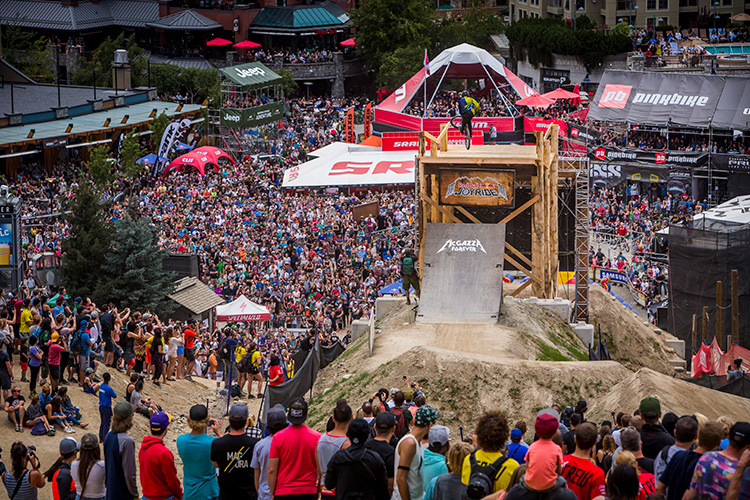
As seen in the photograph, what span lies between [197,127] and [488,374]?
45.5 m

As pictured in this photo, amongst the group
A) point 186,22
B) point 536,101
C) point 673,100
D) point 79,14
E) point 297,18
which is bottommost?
point 536,101

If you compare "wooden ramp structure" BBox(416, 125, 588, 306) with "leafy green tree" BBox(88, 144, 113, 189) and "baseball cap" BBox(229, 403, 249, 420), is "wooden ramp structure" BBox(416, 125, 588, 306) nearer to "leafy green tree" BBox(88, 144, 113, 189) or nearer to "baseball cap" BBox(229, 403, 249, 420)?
"baseball cap" BBox(229, 403, 249, 420)

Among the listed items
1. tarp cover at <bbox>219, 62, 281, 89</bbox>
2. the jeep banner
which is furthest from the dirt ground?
tarp cover at <bbox>219, 62, 281, 89</bbox>

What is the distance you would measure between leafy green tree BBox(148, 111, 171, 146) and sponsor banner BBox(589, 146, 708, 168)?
22.4 m

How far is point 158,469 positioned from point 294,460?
129cm

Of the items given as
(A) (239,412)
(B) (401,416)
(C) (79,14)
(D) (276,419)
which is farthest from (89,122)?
(A) (239,412)

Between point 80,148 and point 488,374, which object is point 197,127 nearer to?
point 80,148

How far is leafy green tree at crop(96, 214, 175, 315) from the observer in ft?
93.5

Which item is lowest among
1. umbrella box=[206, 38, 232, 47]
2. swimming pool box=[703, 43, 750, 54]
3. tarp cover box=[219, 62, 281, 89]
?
tarp cover box=[219, 62, 281, 89]

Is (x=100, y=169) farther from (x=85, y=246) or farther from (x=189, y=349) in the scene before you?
(x=189, y=349)

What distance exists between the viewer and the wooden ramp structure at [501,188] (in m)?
23.2

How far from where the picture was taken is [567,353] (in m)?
21.4

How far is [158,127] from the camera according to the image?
176ft

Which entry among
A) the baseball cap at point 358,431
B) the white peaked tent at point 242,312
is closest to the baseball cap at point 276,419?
the baseball cap at point 358,431
